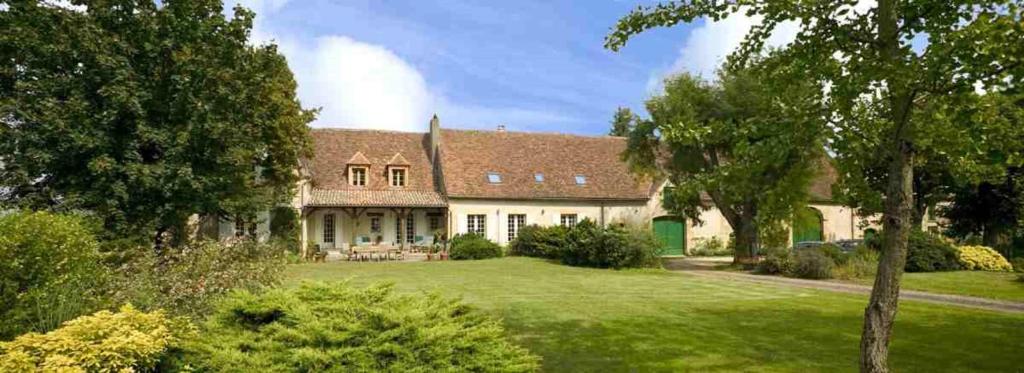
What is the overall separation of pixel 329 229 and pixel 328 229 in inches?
2.0

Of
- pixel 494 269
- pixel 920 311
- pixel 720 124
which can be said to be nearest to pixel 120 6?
pixel 494 269

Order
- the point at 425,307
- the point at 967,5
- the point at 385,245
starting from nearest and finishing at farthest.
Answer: the point at 967,5
the point at 425,307
the point at 385,245

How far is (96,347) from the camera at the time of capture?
505cm

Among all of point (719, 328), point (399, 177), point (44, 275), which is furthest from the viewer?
point (399, 177)

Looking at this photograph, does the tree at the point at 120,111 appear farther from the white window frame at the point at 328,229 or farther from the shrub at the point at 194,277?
the white window frame at the point at 328,229

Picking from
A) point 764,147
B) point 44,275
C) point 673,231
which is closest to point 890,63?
point 764,147

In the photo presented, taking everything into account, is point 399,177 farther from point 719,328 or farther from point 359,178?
point 719,328

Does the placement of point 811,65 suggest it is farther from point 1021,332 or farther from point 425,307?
point 1021,332

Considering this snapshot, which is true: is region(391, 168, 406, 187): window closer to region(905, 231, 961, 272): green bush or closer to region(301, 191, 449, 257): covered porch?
region(301, 191, 449, 257): covered porch

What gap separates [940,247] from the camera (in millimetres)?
21062

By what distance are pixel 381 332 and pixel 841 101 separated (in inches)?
149

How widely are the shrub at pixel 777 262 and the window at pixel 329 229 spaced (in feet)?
Result: 63.6

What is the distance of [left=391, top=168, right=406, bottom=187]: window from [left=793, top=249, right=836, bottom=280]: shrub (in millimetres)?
19022

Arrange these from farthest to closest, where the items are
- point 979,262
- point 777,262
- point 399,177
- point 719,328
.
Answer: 1. point 399,177
2. point 979,262
3. point 777,262
4. point 719,328
